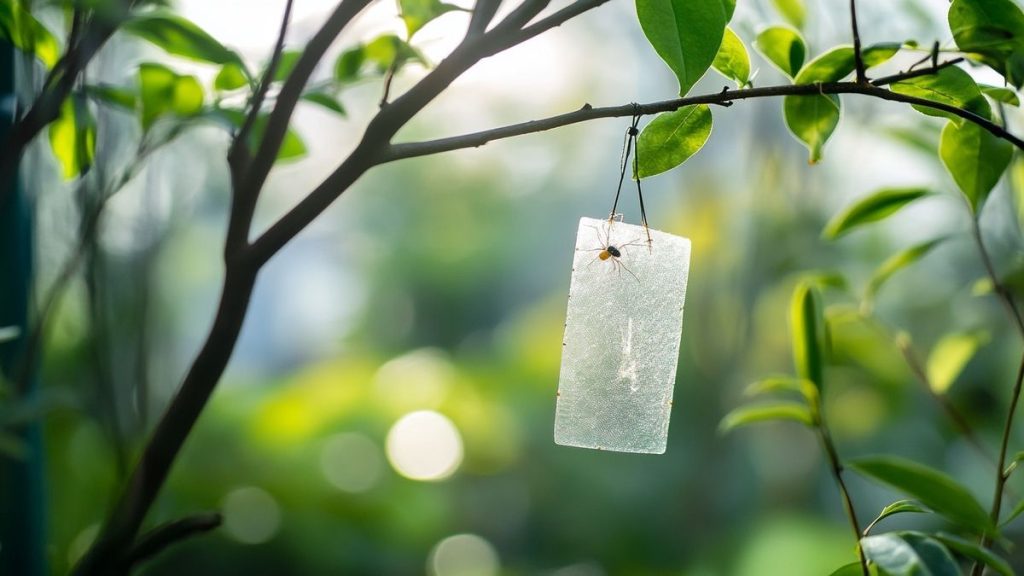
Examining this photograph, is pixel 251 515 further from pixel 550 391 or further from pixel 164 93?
pixel 164 93

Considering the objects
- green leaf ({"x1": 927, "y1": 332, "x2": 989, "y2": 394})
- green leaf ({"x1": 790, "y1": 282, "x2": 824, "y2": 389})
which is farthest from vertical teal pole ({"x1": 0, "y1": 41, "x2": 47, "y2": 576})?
green leaf ({"x1": 927, "y1": 332, "x2": 989, "y2": 394})

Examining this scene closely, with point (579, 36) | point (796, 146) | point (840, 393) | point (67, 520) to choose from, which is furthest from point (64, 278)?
point (579, 36)

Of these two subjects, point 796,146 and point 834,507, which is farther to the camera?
point 834,507

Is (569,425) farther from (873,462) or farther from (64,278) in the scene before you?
(64,278)

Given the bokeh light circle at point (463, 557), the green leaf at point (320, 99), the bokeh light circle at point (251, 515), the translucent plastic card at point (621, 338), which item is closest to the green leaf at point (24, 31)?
the green leaf at point (320, 99)

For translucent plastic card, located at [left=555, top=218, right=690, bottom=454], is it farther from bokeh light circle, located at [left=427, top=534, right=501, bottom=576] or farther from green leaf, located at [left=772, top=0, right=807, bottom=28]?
bokeh light circle, located at [left=427, top=534, right=501, bottom=576]
